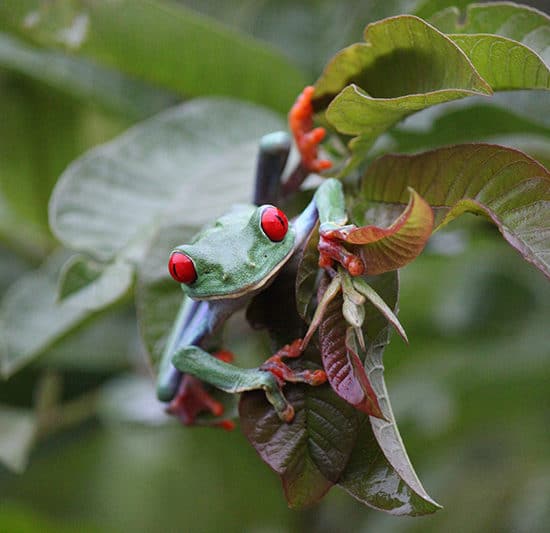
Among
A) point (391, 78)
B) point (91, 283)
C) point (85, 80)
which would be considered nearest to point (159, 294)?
point (91, 283)

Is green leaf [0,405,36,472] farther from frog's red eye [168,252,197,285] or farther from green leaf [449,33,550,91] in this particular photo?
green leaf [449,33,550,91]

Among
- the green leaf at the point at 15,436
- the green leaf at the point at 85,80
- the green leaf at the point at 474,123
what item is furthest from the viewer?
the green leaf at the point at 85,80

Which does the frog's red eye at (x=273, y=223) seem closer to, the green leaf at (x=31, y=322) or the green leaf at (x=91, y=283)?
the green leaf at (x=91, y=283)

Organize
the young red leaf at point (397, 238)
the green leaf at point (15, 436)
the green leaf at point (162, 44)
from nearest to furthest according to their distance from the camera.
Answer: the young red leaf at point (397, 238), the green leaf at point (15, 436), the green leaf at point (162, 44)

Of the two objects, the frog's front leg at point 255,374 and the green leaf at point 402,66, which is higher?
the green leaf at point 402,66

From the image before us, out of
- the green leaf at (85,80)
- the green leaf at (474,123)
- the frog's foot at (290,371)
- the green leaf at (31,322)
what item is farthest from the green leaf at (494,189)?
the green leaf at (85,80)

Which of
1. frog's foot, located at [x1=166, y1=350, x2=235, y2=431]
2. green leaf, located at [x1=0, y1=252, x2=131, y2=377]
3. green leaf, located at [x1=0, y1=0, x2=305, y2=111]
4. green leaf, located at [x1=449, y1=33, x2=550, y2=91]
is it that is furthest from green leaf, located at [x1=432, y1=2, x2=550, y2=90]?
green leaf, located at [x1=0, y1=252, x2=131, y2=377]

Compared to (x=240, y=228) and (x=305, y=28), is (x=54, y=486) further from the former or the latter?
(x=240, y=228)
